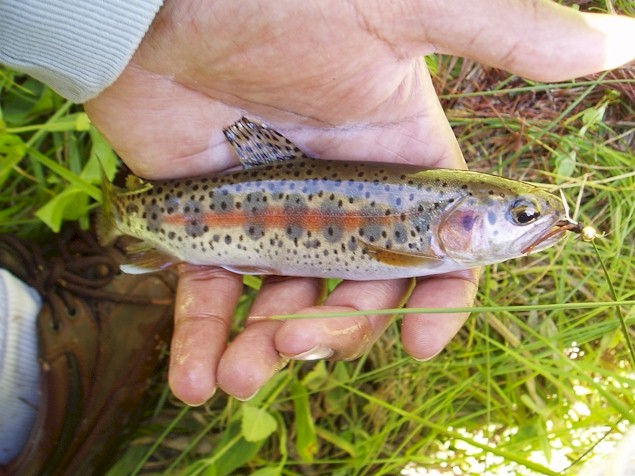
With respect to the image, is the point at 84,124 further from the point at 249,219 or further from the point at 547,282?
the point at 547,282

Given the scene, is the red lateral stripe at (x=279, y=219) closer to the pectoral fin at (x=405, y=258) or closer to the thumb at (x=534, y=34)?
the pectoral fin at (x=405, y=258)

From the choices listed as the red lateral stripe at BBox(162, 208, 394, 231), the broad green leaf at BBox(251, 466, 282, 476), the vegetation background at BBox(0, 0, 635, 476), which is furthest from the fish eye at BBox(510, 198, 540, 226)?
the broad green leaf at BBox(251, 466, 282, 476)

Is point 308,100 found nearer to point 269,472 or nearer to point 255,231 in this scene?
point 255,231

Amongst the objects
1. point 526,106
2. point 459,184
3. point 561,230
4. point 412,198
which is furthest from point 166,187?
point 526,106

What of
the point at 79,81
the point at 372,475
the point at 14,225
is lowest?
the point at 372,475

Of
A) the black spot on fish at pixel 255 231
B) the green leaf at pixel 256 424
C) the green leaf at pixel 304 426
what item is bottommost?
the green leaf at pixel 304 426

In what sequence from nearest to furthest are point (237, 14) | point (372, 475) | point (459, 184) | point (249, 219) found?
1. point (237, 14)
2. point (459, 184)
3. point (249, 219)
4. point (372, 475)

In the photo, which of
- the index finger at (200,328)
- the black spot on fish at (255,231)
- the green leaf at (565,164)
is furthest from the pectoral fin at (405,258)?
the green leaf at (565,164)
